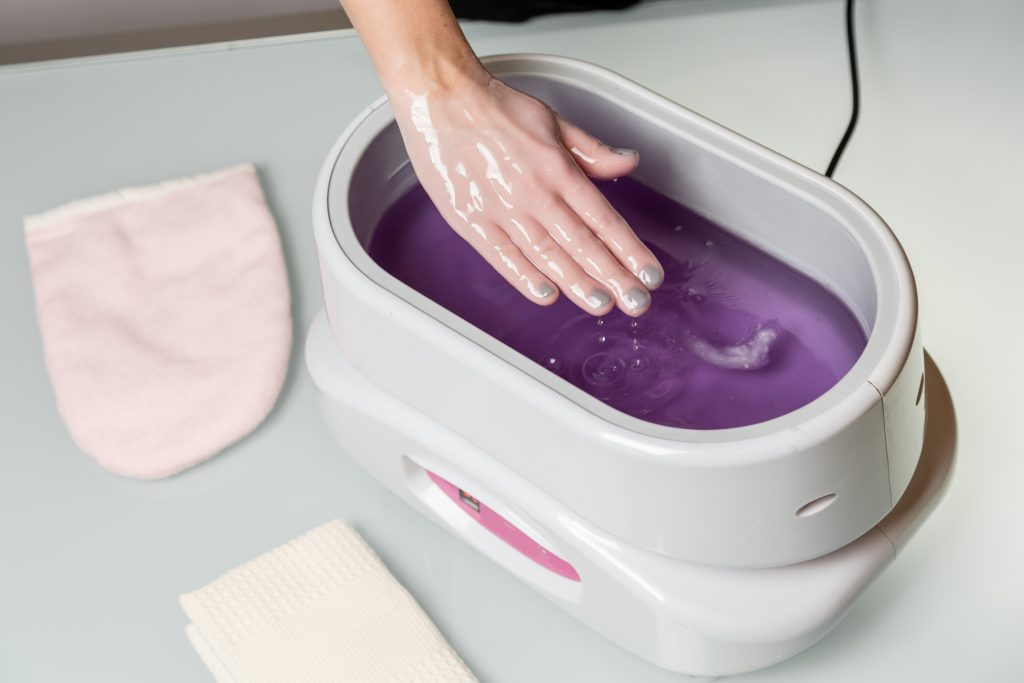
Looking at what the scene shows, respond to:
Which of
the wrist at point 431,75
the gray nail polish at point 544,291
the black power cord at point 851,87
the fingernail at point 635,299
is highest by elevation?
the wrist at point 431,75

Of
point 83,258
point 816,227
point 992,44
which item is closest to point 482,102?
point 816,227

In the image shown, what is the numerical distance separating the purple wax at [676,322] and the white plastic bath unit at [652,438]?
2 cm

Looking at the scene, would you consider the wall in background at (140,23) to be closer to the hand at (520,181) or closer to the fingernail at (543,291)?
the hand at (520,181)

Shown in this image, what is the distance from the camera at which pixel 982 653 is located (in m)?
0.74

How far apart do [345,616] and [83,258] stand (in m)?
0.46

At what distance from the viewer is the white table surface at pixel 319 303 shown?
783mm

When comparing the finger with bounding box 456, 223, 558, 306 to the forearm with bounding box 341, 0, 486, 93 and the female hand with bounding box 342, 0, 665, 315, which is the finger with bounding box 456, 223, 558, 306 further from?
the forearm with bounding box 341, 0, 486, 93

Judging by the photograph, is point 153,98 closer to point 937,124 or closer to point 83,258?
point 83,258

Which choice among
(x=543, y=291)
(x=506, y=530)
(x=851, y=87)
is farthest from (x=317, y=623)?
(x=851, y=87)

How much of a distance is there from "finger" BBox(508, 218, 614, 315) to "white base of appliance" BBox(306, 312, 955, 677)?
120 mm

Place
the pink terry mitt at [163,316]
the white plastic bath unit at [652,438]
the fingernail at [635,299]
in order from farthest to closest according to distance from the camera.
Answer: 1. the pink terry mitt at [163,316]
2. the fingernail at [635,299]
3. the white plastic bath unit at [652,438]

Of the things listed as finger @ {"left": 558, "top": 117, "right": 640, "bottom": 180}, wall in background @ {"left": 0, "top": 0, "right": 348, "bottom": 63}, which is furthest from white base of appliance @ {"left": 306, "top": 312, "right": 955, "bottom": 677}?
wall in background @ {"left": 0, "top": 0, "right": 348, "bottom": 63}

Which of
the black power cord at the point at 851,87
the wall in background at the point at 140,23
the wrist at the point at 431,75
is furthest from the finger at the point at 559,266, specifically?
the wall in background at the point at 140,23

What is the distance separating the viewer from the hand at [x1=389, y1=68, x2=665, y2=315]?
74 centimetres
